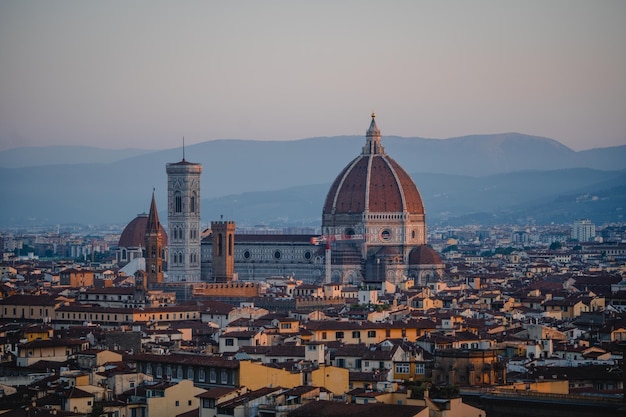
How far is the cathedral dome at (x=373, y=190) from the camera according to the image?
14438 cm

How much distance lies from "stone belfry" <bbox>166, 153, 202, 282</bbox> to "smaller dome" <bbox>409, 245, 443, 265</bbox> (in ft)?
49.5

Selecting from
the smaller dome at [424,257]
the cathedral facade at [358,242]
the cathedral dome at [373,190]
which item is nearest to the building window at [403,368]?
the cathedral facade at [358,242]

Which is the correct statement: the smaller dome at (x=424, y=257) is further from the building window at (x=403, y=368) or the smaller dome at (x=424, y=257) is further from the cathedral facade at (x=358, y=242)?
the building window at (x=403, y=368)

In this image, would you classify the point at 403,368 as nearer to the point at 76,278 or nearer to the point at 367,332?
the point at 367,332

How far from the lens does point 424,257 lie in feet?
449

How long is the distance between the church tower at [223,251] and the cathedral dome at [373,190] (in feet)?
58.6

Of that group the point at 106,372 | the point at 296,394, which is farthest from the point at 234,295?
the point at 296,394

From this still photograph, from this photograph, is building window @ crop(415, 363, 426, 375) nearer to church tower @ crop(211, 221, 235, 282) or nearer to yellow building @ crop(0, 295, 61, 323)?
yellow building @ crop(0, 295, 61, 323)

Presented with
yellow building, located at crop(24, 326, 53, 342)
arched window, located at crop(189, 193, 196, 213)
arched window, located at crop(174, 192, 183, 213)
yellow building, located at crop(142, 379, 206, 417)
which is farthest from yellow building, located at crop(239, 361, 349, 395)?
arched window, located at crop(174, 192, 183, 213)

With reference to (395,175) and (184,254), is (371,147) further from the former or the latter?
(184,254)

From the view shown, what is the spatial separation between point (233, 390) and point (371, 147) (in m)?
105

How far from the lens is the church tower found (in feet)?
415

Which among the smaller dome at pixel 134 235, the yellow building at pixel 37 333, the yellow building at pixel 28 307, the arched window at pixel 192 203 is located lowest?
the yellow building at pixel 37 333

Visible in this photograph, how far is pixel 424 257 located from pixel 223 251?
644 inches
